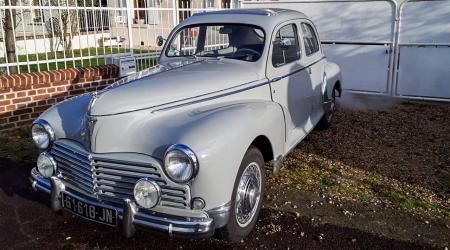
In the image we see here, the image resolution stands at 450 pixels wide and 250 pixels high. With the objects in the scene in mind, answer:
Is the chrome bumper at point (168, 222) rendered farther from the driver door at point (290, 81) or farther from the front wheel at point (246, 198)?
the driver door at point (290, 81)

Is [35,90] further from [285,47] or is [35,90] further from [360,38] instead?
[360,38]

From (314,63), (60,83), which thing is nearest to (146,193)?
(314,63)

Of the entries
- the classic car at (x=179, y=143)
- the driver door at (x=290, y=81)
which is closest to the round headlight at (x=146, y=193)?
the classic car at (x=179, y=143)

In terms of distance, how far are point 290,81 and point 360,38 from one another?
192 inches

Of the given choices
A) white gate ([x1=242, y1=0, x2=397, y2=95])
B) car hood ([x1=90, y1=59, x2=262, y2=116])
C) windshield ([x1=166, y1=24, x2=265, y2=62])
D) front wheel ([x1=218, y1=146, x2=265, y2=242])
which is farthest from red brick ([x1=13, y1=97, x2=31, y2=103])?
white gate ([x1=242, y1=0, x2=397, y2=95])

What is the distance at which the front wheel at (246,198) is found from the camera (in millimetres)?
2955

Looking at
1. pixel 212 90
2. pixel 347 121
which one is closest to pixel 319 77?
pixel 347 121

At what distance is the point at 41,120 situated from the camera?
3.39 m

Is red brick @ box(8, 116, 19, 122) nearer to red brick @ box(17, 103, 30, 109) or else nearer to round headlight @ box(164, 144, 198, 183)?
red brick @ box(17, 103, 30, 109)

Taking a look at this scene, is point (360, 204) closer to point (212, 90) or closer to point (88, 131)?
point (212, 90)

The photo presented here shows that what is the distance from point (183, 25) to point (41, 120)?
6.97 ft

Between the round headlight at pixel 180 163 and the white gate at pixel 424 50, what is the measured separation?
671 centimetres

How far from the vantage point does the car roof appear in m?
4.37

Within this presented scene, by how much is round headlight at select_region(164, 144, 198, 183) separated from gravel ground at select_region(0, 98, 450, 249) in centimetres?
55
